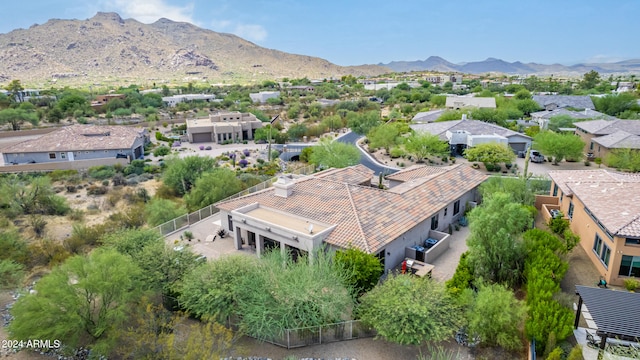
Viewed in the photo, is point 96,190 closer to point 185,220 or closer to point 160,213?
point 160,213

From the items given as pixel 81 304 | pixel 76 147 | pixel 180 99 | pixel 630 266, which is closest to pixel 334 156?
pixel 630 266

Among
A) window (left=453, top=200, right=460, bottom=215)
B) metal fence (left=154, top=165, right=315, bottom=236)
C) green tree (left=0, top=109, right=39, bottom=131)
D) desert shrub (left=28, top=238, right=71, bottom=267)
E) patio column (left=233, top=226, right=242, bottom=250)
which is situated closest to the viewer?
desert shrub (left=28, top=238, right=71, bottom=267)

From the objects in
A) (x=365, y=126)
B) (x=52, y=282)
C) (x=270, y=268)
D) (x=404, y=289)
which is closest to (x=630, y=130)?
(x=365, y=126)

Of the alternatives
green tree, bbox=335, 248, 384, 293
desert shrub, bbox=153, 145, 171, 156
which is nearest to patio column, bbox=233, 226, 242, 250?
green tree, bbox=335, 248, 384, 293

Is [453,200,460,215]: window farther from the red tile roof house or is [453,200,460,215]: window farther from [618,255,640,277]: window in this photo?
[618,255,640,277]: window

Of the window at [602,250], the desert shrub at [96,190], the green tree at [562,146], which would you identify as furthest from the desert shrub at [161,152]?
the window at [602,250]

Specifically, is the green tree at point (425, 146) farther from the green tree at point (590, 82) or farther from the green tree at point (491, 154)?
the green tree at point (590, 82)
